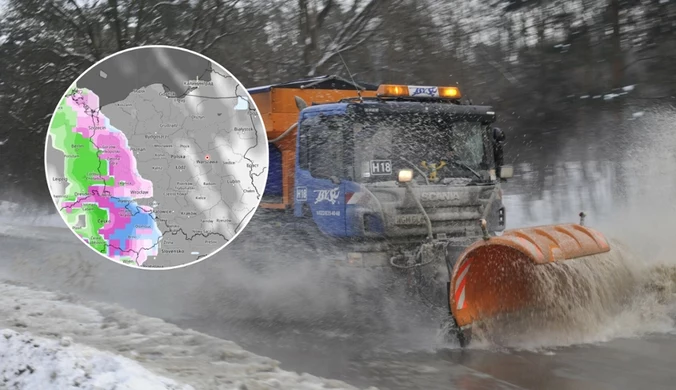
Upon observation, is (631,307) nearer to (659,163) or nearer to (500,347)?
(500,347)

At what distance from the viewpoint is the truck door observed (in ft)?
25.2

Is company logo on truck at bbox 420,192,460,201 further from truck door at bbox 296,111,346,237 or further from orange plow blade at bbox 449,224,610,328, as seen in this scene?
orange plow blade at bbox 449,224,610,328

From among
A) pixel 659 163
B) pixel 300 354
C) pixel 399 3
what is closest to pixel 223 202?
pixel 300 354

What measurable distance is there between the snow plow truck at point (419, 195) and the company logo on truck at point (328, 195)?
0.01 meters

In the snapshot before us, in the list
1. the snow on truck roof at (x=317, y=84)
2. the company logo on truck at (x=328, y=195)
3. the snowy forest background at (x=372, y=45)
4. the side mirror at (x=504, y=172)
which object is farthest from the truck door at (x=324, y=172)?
the snowy forest background at (x=372, y=45)

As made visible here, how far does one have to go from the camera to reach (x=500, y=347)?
22.6ft

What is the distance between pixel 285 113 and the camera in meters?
8.92

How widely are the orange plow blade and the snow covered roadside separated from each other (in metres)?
3.07

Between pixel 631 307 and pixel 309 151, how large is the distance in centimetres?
392

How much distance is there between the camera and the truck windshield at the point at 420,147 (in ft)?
25.0

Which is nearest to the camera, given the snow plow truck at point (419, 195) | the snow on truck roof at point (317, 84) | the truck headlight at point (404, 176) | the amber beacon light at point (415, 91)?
the snow plow truck at point (419, 195)

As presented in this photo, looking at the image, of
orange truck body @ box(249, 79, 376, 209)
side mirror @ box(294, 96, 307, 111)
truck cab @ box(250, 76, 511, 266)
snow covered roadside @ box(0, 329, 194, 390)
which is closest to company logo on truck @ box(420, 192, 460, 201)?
truck cab @ box(250, 76, 511, 266)

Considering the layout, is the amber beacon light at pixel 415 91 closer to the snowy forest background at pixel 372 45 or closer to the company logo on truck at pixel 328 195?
the company logo on truck at pixel 328 195

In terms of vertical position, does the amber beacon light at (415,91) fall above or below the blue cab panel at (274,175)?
above
